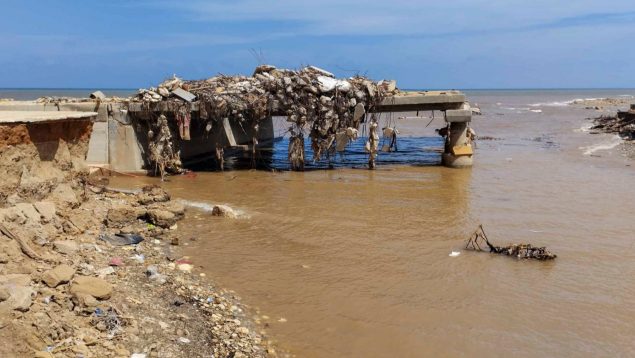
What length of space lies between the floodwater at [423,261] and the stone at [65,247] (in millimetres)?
1601

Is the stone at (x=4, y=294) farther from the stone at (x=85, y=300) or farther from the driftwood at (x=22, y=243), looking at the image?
the driftwood at (x=22, y=243)

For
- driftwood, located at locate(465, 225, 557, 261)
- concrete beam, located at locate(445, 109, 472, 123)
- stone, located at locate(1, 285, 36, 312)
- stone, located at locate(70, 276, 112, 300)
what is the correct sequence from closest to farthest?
stone, located at locate(1, 285, 36, 312) < stone, located at locate(70, 276, 112, 300) < driftwood, located at locate(465, 225, 557, 261) < concrete beam, located at locate(445, 109, 472, 123)

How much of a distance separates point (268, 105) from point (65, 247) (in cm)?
900

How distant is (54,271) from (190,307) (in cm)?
134

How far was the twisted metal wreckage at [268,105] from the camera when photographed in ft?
46.7

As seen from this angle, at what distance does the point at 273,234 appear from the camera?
29.7 feet

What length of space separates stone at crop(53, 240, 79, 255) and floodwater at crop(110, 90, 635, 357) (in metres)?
1.60

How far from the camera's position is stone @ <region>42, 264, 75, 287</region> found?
202 inches

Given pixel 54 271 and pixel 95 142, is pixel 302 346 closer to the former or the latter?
pixel 54 271

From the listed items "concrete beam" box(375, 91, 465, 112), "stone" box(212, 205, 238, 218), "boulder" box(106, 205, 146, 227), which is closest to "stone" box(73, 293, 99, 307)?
"boulder" box(106, 205, 146, 227)

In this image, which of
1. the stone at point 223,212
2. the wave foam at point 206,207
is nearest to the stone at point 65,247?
the stone at point 223,212

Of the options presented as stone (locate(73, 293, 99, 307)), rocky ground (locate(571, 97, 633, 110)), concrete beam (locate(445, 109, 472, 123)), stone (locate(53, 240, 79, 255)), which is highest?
rocky ground (locate(571, 97, 633, 110))

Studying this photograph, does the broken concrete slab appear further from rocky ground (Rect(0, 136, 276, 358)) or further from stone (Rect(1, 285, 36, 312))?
stone (Rect(1, 285, 36, 312))

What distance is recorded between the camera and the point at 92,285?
207 inches
